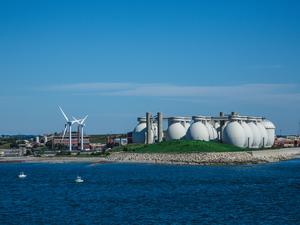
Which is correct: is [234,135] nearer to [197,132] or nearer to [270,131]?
[197,132]

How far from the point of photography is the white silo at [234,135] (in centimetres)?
9644

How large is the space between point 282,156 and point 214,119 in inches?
598

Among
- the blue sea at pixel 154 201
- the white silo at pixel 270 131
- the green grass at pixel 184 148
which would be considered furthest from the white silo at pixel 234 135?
the blue sea at pixel 154 201

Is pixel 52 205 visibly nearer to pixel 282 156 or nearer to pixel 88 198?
pixel 88 198

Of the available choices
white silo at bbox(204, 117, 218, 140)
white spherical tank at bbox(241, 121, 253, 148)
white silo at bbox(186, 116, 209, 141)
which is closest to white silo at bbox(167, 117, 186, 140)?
white silo at bbox(186, 116, 209, 141)

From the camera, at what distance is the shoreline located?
79.4m

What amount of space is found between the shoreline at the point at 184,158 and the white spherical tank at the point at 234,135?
16.5 ft

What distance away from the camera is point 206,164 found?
7738 cm

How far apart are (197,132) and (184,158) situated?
17432 mm

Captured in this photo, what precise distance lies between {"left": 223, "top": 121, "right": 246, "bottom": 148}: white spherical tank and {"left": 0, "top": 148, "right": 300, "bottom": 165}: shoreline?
5.02 meters

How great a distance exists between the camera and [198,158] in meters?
79.6

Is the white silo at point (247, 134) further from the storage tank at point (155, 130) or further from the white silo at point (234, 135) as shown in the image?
the storage tank at point (155, 130)

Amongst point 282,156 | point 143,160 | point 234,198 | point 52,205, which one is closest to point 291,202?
point 234,198

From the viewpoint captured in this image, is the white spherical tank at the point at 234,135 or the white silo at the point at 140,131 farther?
the white silo at the point at 140,131
